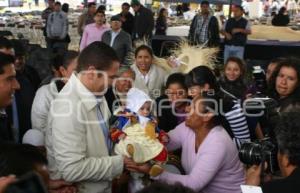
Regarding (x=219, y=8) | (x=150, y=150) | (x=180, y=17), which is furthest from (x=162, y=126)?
(x=180, y=17)

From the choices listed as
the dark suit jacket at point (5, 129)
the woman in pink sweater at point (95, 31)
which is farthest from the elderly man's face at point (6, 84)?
the woman in pink sweater at point (95, 31)

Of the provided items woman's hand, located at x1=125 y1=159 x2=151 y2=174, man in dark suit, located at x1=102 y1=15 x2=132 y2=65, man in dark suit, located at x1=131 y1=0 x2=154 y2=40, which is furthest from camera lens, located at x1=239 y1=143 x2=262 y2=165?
man in dark suit, located at x1=131 y1=0 x2=154 y2=40

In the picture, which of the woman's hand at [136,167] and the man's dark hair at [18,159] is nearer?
the man's dark hair at [18,159]

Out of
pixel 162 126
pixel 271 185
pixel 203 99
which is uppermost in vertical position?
pixel 203 99

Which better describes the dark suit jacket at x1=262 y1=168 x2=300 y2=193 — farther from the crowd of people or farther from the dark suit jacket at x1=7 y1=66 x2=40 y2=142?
the dark suit jacket at x1=7 y1=66 x2=40 y2=142

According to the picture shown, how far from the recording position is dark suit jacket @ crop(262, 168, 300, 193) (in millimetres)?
2002

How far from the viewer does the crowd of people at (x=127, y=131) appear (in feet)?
7.36

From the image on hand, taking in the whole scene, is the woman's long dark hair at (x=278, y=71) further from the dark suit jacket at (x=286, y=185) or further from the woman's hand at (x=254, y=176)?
the dark suit jacket at (x=286, y=185)

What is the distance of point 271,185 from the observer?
6.77 feet

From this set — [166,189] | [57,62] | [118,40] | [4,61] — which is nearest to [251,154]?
[166,189]

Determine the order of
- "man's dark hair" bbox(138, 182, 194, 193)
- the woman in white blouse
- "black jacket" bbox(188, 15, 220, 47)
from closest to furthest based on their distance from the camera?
"man's dark hair" bbox(138, 182, 194, 193)
the woman in white blouse
"black jacket" bbox(188, 15, 220, 47)

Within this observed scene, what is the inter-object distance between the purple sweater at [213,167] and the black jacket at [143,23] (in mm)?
7612

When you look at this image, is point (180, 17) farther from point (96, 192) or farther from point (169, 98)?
point (96, 192)

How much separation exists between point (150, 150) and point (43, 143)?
2.32ft
